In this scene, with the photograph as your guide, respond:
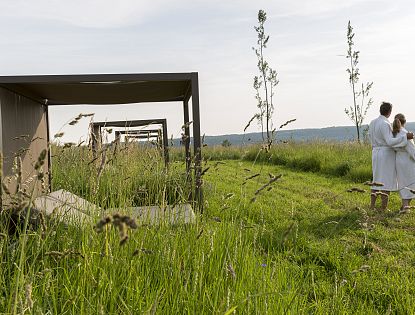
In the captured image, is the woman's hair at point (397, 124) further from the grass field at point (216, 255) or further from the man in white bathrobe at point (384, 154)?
the grass field at point (216, 255)

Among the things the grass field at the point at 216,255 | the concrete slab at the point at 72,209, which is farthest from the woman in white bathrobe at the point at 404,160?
the concrete slab at the point at 72,209

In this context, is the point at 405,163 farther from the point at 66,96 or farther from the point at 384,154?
the point at 66,96

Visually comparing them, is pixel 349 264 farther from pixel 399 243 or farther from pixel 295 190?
pixel 295 190

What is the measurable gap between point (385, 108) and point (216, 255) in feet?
18.3

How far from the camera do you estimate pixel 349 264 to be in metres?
4.43

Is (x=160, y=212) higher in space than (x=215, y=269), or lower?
higher

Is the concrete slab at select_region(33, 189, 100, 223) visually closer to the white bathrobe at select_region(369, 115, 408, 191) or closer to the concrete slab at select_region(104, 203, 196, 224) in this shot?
the concrete slab at select_region(104, 203, 196, 224)

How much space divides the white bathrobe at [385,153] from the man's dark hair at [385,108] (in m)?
0.07

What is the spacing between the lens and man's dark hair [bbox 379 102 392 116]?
7699 millimetres

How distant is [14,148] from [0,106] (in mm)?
540

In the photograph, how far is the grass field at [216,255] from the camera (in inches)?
82.4

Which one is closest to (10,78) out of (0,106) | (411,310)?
(0,106)

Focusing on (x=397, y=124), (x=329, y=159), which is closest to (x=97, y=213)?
(x=397, y=124)

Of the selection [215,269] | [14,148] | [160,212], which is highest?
[14,148]
